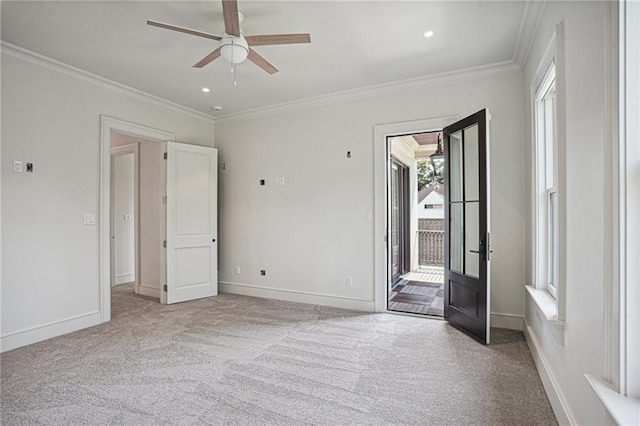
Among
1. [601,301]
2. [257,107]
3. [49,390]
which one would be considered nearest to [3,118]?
[49,390]

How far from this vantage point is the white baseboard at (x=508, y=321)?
3373 millimetres

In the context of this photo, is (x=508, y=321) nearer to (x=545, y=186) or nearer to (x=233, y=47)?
(x=545, y=186)

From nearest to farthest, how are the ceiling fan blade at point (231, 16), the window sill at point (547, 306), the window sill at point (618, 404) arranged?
1. the window sill at point (618, 404)
2. the window sill at point (547, 306)
3. the ceiling fan blade at point (231, 16)

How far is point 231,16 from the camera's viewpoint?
2.19 metres

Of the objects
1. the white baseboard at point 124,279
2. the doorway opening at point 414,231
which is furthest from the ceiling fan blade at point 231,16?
the white baseboard at point 124,279

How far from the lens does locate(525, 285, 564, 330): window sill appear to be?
193 cm

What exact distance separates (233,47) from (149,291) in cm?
410

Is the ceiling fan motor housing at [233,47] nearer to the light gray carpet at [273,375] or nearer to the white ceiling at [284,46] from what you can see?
the white ceiling at [284,46]

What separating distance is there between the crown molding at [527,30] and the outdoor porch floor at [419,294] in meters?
3.00

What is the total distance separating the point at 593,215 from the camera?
4.95 ft

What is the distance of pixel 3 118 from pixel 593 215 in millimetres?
4610

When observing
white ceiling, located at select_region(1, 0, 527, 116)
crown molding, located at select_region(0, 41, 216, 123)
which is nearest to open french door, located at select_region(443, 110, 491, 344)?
white ceiling, located at select_region(1, 0, 527, 116)

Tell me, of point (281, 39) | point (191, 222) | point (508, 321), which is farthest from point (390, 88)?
point (191, 222)

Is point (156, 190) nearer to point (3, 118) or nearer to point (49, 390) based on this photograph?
point (3, 118)
